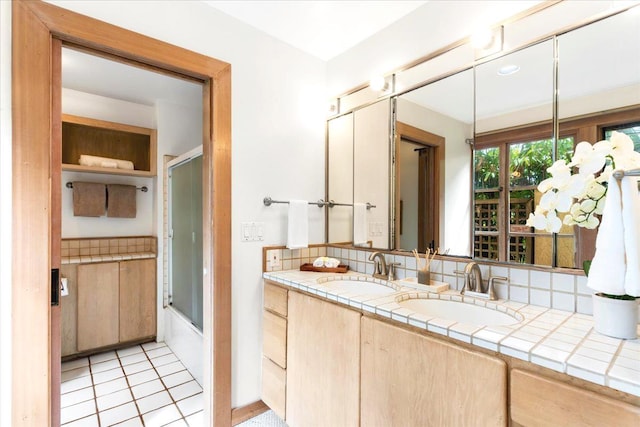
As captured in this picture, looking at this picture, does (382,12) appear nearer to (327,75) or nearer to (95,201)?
(327,75)

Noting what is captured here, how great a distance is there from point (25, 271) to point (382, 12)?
2.14 m

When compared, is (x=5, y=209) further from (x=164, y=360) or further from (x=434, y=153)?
(x=434, y=153)

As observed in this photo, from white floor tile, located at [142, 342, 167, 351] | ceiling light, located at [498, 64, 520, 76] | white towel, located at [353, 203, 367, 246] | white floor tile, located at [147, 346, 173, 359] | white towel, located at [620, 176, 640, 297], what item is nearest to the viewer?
white towel, located at [620, 176, 640, 297]

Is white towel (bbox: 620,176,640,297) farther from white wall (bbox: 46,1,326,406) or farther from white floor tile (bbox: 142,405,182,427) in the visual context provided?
white floor tile (bbox: 142,405,182,427)

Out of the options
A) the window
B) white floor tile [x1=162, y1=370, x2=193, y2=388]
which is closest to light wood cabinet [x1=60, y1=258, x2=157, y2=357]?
white floor tile [x1=162, y1=370, x2=193, y2=388]

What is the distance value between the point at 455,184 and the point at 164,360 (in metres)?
2.66

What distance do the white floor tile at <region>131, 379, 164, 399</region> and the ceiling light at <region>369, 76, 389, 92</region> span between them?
8.33 ft

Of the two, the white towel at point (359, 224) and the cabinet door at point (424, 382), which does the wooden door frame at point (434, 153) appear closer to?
the white towel at point (359, 224)

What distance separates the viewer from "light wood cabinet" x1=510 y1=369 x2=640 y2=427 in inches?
26.5

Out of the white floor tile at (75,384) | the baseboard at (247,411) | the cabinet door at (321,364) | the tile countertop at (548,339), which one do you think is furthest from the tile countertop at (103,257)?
the tile countertop at (548,339)

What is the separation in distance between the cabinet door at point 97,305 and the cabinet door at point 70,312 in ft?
0.09

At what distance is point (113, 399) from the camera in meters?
1.98

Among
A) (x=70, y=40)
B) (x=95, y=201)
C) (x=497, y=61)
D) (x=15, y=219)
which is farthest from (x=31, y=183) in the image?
(x=497, y=61)

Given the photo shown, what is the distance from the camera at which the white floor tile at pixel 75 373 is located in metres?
2.24
